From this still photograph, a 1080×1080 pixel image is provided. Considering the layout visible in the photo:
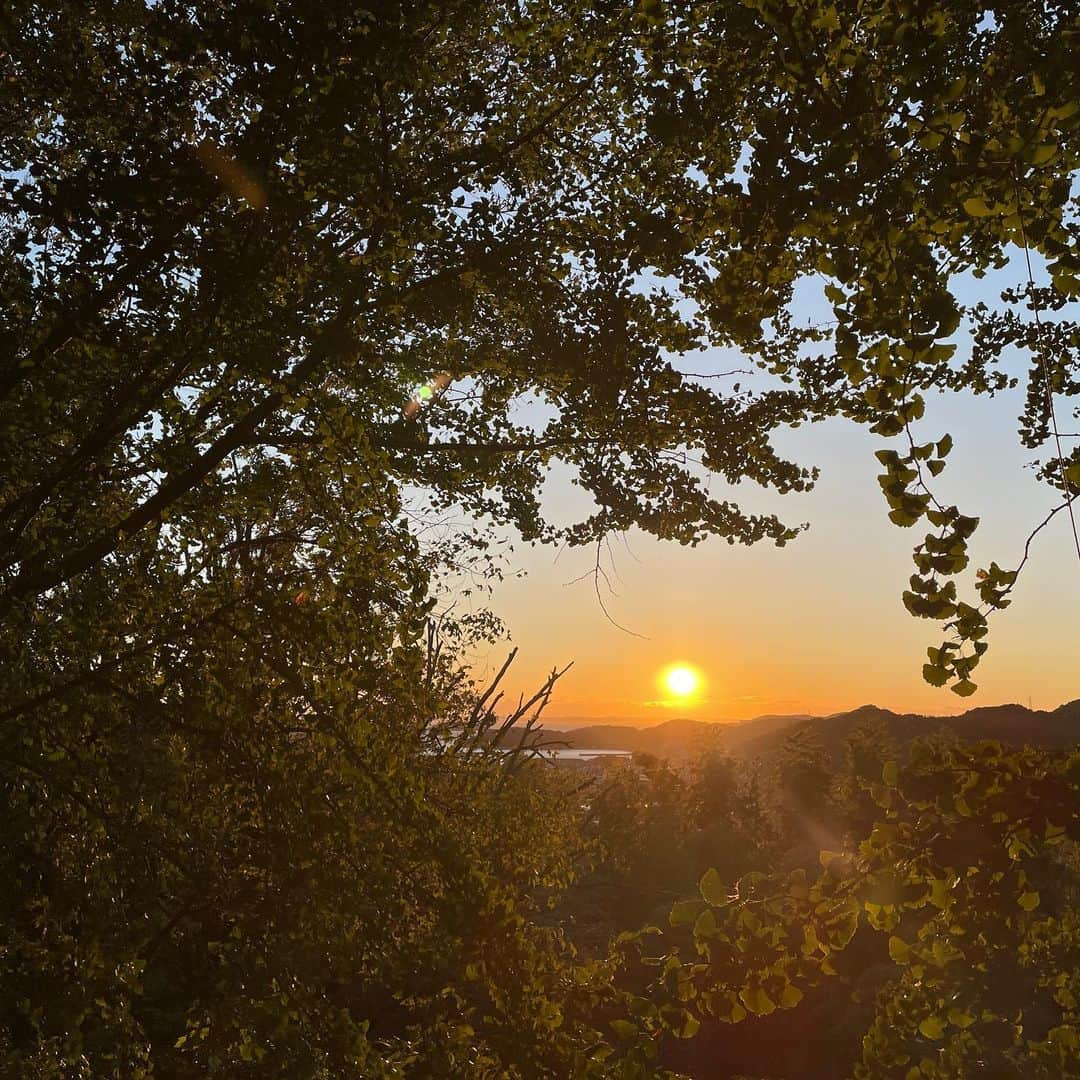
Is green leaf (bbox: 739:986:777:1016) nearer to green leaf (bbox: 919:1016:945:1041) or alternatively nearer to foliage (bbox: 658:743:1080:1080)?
foliage (bbox: 658:743:1080:1080)

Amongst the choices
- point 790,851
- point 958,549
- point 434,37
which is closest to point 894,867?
point 958,549

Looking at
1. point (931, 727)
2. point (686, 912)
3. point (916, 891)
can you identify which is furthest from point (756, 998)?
point (931, 727)

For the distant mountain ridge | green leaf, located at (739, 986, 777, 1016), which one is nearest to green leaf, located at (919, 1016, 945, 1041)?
green leaf, located at (739, 986, 777, 1016)

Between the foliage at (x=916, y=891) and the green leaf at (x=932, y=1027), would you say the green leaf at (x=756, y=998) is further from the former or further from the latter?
the green leaf at (x=932, y=1027)

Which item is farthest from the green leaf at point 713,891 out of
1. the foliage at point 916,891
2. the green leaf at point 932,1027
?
the green leaf at point 932,1027

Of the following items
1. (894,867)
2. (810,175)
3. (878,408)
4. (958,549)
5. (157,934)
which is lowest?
(157,934)

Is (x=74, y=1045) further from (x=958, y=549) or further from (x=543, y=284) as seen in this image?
(x=543, y=284)

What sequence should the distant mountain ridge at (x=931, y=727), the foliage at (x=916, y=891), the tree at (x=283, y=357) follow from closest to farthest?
the foliage at (x=916, y=891), the tree at (x=283, y=357), the distant mountain ridge at (x=931, y=727)

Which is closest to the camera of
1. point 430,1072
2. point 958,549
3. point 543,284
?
point 958,549

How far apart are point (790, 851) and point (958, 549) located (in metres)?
25.4

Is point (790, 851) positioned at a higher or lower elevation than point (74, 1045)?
lower

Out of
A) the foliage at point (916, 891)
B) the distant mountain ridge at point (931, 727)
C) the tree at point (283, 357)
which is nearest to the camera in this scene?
the foliage at point (916, 891)

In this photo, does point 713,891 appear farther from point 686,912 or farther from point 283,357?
point 283,357

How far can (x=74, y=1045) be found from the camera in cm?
316
